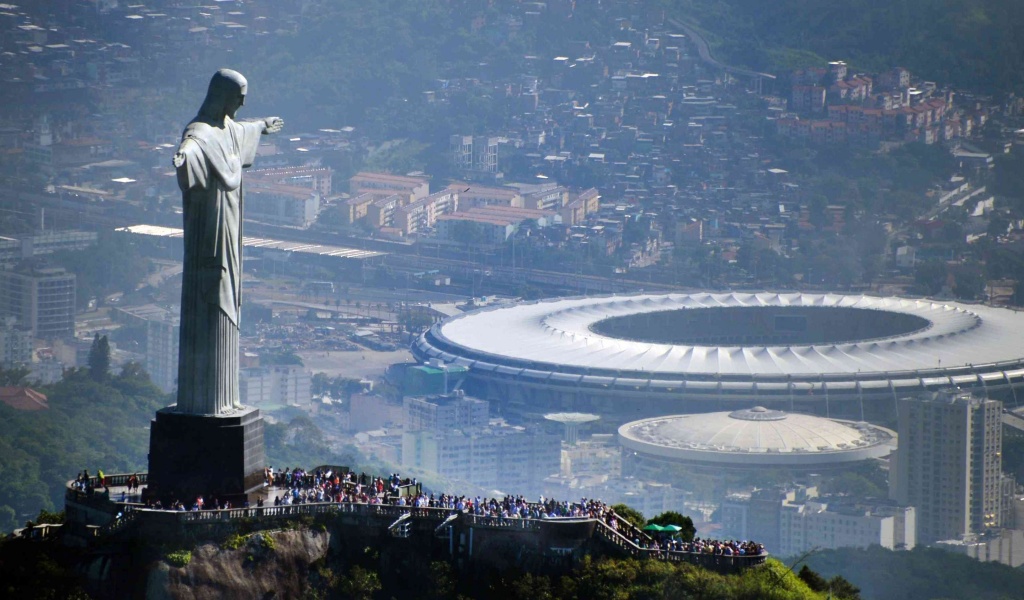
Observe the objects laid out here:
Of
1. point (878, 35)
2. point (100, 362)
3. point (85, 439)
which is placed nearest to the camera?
point (85, 439)

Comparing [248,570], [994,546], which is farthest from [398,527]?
[994,546]

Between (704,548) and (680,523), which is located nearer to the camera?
(704,548)

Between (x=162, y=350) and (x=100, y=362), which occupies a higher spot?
(x=100, y=362)

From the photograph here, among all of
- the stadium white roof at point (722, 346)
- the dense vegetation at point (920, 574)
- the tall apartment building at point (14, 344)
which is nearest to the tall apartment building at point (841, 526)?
the dense vegetation at point (920, 574)

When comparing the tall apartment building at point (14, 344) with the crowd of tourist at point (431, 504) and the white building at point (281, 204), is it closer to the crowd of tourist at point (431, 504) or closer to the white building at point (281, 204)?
the white building at point (281, 204)

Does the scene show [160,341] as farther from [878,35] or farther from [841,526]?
[878,35]

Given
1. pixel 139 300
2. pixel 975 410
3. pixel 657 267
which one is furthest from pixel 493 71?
pixel 975 410

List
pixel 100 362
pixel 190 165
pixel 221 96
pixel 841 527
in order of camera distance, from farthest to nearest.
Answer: pixel 100 362 → pixel 841 527 → pixel 221 96 → pixel 190 165

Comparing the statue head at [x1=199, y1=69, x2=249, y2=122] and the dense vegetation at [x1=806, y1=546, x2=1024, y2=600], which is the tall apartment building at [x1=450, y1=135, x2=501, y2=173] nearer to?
the dense vegetation at [x1=806, y1=546, x2=1024, y2=600]
